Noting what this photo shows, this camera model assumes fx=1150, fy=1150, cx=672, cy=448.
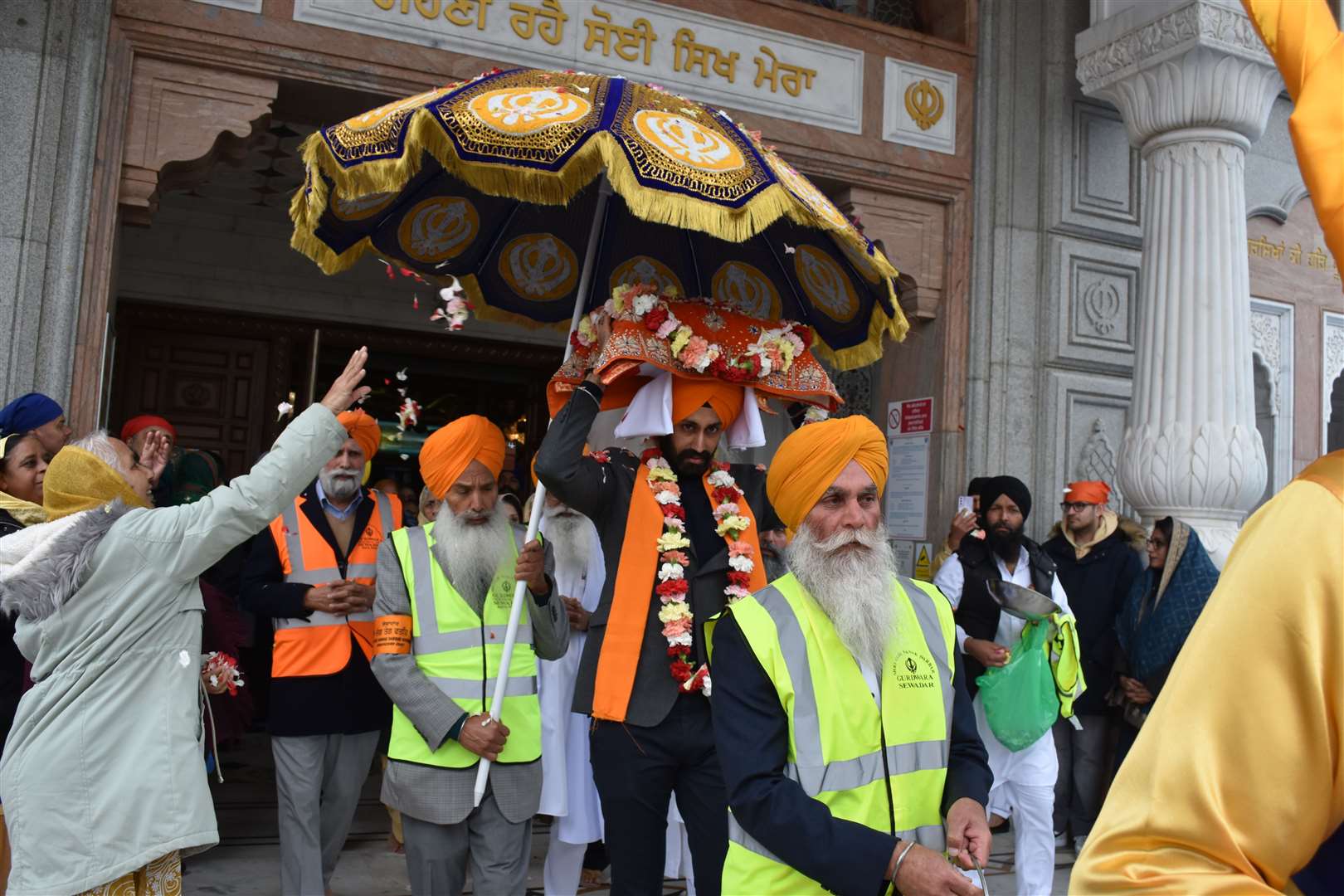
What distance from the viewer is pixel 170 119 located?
6172 millimetres

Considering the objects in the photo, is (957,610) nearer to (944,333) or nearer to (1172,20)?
(944,333)

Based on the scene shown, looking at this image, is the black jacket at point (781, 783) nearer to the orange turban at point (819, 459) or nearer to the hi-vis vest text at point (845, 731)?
the hi-vis vest text at point (845, 731)

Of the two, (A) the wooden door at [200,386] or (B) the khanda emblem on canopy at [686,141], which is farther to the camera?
(A) the wooden door at [200,386]

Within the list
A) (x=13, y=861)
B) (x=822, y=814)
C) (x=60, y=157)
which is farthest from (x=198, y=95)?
(x=822, y=814)

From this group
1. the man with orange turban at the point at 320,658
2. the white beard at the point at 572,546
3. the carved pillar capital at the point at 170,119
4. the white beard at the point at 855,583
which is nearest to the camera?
the white beard at the point at 855,583

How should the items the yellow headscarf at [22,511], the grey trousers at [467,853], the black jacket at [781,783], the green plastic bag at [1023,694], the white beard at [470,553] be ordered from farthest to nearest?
the green plastic bag at [1023,694] → the white beard at [470,553] → the grey trousers at [467,853] → the yellow headscarf at [22,511] → the black jacket at [781,783]

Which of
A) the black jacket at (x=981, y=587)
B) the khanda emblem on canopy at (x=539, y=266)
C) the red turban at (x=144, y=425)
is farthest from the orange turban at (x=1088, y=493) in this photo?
the red turban at (x=144, y=425)

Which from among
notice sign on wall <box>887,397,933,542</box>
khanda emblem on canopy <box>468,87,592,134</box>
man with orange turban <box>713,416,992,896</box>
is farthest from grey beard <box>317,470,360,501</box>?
notice sign on wall <box>887,397,933,542</box>

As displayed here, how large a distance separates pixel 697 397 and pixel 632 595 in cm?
71

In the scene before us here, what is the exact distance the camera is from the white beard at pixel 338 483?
4926mm

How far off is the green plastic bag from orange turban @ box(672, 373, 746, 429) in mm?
2251

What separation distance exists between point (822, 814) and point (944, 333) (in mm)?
6172

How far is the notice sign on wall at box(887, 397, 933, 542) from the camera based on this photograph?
25.9 ft

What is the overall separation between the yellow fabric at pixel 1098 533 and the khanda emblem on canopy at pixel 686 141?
4.19 m
